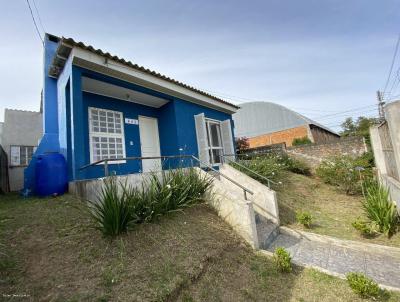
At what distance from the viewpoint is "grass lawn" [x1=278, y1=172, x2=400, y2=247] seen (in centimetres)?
481

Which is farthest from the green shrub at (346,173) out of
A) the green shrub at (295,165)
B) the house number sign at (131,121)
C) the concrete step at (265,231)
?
the house number sign at (131,121)

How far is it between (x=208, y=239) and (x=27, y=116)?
17.4 metres

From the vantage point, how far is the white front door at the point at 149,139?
26.2 feet

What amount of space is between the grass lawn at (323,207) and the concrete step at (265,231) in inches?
20.6

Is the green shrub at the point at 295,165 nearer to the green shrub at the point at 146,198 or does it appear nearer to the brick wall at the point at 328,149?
the brick wall at the point at 328,149

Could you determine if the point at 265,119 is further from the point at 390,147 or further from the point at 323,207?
the point at 390,147

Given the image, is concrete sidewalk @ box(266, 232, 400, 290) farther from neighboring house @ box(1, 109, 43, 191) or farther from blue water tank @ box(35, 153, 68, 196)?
neighboring house @ box(1, 109, 43, 191)

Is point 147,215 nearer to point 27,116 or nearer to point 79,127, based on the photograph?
point 79,127

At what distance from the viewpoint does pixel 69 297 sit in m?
2.18

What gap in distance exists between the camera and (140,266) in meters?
2.76

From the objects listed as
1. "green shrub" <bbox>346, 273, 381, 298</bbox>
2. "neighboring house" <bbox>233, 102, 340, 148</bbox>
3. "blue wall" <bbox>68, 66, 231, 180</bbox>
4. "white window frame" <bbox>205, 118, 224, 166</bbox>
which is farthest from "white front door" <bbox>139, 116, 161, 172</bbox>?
"neighboring house" <bbox>233, 102, 340, 148</bbox>

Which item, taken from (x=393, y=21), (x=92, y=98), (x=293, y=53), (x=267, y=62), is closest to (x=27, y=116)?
(x=92, y=98)

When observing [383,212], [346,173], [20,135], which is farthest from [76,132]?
[20,135]

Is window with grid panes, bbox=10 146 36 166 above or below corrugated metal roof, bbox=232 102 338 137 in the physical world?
below
